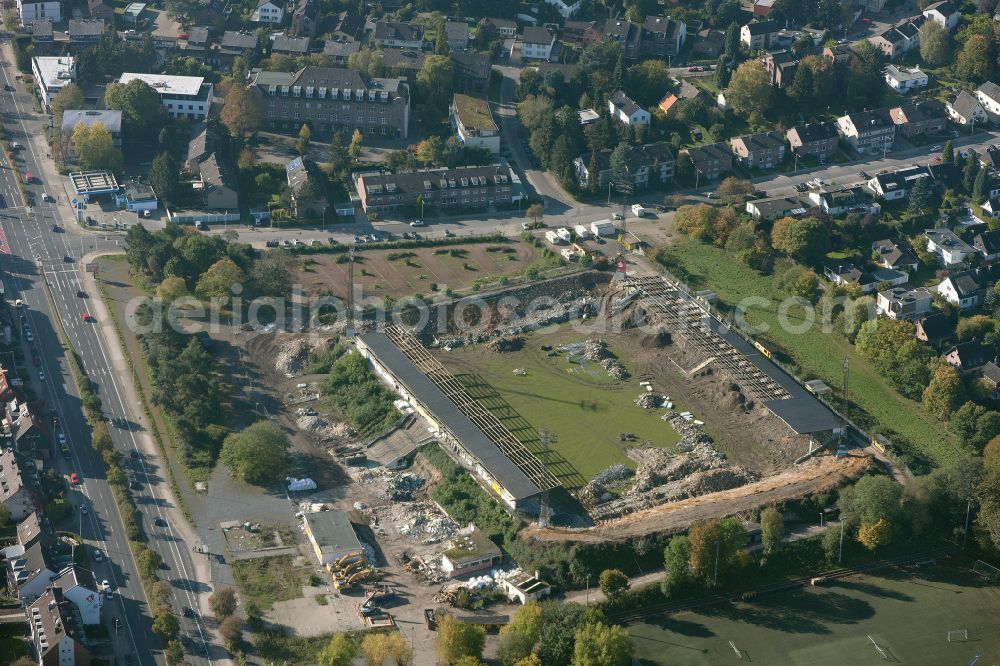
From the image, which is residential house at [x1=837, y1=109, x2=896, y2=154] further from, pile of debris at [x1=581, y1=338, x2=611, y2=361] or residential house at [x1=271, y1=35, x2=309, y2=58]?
residential house at [x1=271, y1=35, x2=309, y2=58]

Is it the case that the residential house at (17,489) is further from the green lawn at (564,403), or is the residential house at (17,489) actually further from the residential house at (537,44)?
the residential house at (537,44)

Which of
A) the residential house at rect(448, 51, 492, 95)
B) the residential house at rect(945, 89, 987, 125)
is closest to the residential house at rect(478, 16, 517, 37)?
the residential house at rect(448, 51, 492, 95)

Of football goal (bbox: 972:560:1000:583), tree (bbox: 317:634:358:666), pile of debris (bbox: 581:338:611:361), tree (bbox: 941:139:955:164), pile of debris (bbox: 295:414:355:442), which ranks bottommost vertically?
football goal (bbox: 972:560:1000:583)

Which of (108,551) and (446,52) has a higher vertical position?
(446,52)

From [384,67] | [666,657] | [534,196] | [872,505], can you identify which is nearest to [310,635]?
[666,657]

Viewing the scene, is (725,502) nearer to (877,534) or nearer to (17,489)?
(877,534)

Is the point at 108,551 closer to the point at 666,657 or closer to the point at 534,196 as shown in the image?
the point at 666,657
